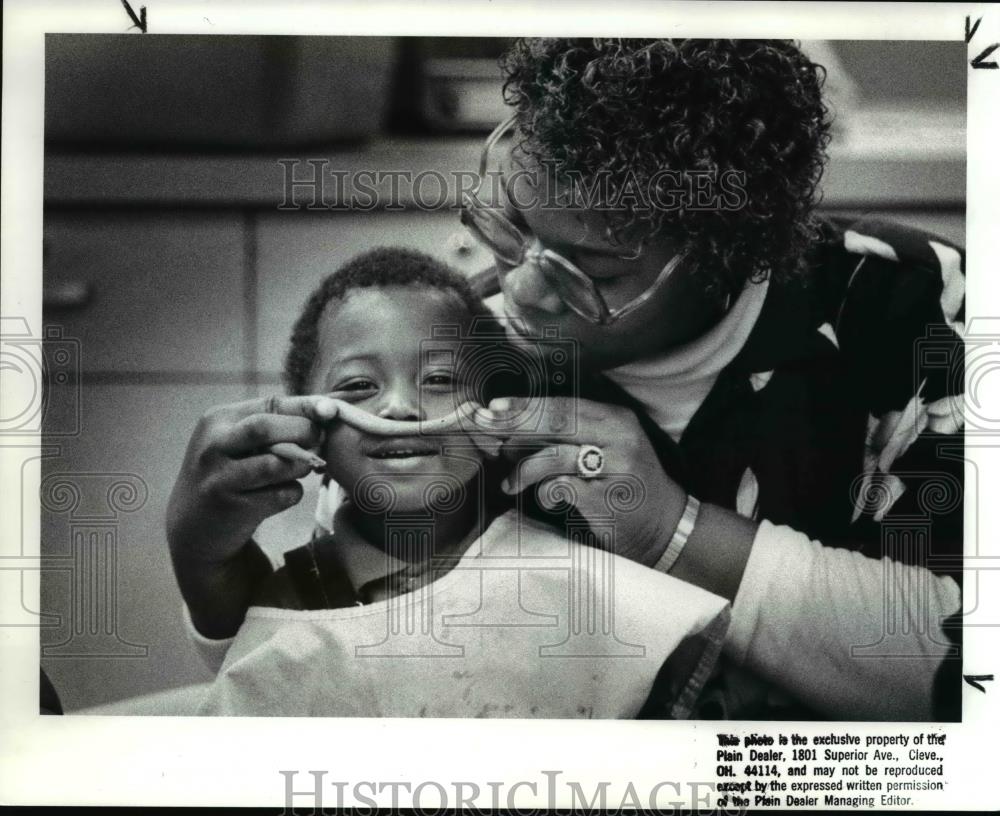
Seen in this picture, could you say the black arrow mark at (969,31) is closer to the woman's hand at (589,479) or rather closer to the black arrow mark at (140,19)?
the woman's hand at (589,479)

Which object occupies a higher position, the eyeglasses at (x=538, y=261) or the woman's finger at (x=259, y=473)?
the eyeglasses at (x=538, y=261)

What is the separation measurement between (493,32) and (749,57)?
779mm

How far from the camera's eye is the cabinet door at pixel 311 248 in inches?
124

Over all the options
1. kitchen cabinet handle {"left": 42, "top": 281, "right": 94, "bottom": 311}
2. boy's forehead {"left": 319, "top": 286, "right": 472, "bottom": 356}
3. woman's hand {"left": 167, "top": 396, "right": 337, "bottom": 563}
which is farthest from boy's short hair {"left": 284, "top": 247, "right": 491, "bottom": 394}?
kitchen cabinet handle {"left": 42, "top": 281, "right": 94, "bottom": 311}

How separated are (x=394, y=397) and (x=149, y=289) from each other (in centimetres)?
83

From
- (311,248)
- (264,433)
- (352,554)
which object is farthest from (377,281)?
(352,554)

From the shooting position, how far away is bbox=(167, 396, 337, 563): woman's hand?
3.12 m

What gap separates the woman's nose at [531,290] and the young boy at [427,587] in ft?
0.66

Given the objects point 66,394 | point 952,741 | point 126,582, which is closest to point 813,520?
point 952,741

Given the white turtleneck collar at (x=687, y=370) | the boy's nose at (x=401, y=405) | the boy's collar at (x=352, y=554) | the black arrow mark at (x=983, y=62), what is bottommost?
the boy's collar at (x=352, y=554)

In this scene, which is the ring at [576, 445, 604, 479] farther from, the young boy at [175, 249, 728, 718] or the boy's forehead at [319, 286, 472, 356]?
the boy's forehead at [319, 286, 472, 356]

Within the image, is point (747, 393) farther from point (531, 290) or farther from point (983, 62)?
point (983, 62)

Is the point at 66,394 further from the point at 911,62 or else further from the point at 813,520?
the point at 911,62

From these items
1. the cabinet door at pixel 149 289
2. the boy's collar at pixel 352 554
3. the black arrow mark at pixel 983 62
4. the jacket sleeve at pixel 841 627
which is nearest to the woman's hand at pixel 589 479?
the jacket sleeve at pixel 841 627
